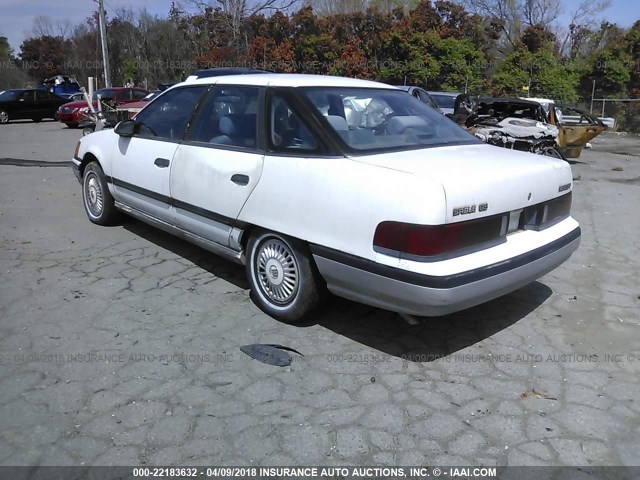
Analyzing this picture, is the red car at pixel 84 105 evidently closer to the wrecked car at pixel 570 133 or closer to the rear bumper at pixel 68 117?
the rear bumper at pixel 68 117

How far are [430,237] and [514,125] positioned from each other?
9.69 meters

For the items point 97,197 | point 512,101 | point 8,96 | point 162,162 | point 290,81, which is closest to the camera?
point 290,81

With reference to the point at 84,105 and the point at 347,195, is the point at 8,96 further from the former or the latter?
the point at 347,195

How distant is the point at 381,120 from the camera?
408cm

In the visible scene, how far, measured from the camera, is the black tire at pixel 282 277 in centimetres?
369

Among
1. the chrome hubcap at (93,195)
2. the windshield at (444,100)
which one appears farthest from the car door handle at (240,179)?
the windshield at (444,100)

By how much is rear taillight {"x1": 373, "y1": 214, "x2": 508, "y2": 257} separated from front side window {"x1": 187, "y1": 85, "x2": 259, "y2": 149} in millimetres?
1333

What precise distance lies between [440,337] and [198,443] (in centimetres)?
182

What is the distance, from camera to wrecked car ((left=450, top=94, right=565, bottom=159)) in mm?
11555

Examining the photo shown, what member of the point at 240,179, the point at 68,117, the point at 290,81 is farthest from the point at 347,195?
the point at 68,117

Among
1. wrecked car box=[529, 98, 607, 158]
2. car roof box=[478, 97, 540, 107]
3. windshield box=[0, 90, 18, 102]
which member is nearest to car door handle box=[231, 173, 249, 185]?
car roof box=[478, 97, 540, 107]

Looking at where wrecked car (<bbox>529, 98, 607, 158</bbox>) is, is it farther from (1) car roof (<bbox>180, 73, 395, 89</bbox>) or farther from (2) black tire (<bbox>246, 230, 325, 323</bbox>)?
(2) black tire (<bbox>246, 230, 325, 323</bbox>)

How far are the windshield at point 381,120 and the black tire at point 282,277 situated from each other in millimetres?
799

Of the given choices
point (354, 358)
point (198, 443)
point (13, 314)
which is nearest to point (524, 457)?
point (354, 358)
